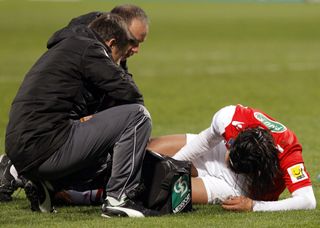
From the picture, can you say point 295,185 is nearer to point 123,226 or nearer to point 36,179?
point 123,226

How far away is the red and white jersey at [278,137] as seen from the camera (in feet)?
24.2

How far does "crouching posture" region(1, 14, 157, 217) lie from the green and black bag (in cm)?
Answer: 16

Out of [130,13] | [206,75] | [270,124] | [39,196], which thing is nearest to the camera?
[39,196]

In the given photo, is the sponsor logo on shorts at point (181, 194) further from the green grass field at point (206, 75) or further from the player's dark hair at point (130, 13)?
the player's dark hair at point (130, 13)

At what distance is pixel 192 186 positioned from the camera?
7.92 metres

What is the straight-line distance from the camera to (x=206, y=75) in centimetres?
2045

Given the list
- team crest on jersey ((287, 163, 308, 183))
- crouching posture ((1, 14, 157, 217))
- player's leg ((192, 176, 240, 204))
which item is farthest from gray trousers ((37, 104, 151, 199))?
team crest on jersey ((287, 163, 308, 183))

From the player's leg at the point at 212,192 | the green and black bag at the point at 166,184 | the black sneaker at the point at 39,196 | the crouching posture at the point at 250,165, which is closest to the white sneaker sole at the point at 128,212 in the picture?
the green and black bag at the point at 166,184

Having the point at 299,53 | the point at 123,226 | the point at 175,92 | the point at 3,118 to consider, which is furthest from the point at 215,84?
the point at 123,226

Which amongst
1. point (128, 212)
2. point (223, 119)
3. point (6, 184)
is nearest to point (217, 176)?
point (223, 119)

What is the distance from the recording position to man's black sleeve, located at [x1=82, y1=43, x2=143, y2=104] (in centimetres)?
702

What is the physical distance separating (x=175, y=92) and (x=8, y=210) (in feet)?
33.4

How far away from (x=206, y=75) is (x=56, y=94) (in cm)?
1350

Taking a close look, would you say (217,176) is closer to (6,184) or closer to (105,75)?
(105,75)
